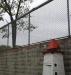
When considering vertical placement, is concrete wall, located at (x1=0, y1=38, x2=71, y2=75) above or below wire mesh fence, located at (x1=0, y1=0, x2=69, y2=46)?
below

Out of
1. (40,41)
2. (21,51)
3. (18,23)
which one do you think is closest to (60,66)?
(40,41)

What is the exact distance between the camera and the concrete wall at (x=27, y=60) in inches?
306

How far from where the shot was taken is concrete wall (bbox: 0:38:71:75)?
7773 millimetres

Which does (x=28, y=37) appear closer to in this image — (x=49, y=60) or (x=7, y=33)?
(x=7, y=33)

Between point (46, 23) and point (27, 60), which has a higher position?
point (46, 23)

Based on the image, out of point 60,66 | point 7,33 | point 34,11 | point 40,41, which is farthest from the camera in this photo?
point 7,33

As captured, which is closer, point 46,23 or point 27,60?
point 46,23

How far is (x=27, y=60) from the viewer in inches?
391

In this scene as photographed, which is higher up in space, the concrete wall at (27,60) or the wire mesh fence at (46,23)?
the wire mesh fence at (46,23)

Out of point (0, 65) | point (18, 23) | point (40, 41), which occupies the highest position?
point (18, 23)

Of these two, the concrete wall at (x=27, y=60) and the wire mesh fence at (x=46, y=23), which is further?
the wire mesh fence at (x=46, y=23)

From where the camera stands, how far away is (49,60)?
7.48 meters

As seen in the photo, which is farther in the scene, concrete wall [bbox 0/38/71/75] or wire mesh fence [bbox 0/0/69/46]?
wire mesh fence [bbox 0/0/69/46]

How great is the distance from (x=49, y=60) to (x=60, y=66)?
1.06 feet
